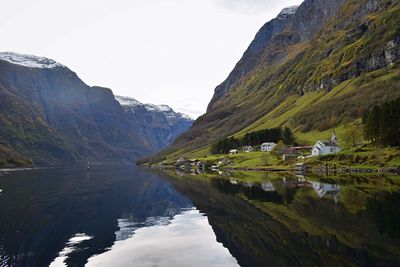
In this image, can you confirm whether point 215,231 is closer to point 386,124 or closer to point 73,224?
point 73,224

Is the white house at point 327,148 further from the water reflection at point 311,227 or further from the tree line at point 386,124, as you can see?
the water reflection at point 311,227

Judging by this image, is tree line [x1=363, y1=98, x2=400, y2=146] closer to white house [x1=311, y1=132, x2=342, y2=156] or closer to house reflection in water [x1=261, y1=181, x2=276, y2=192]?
white house [x1=311, y1=132, x2=342, y2=156]

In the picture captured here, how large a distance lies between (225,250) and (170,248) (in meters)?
5.75

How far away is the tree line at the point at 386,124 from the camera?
130 meters

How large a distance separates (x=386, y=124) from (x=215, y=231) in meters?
100

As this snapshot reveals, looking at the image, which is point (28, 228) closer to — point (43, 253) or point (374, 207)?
point (43, 253)

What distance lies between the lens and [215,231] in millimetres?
50438

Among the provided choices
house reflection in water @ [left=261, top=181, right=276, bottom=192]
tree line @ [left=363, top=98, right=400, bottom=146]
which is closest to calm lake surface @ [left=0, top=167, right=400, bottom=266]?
house reflection in water @ [left=261, top=181, right=276, bottom=192]

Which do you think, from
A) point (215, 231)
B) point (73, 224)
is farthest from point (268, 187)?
point (73, 224)

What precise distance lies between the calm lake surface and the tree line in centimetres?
5498

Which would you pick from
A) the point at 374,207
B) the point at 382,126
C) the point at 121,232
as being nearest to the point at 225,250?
the point at 121,232

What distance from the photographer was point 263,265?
3450cm

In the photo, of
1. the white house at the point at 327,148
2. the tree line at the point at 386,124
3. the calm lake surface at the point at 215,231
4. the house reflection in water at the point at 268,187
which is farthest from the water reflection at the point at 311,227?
the white house at the point at 327,148

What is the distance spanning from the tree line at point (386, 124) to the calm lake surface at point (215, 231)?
54977 mm
